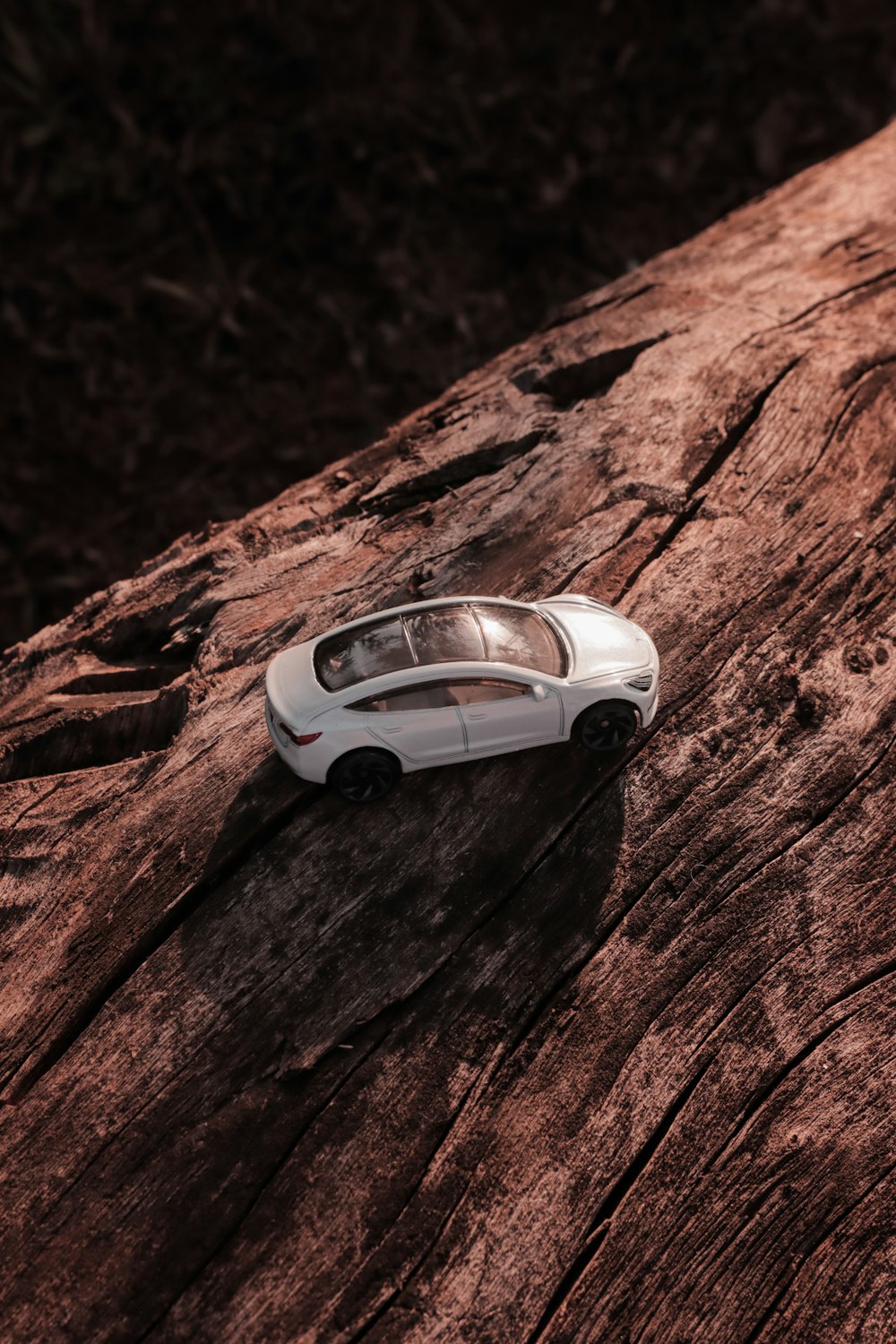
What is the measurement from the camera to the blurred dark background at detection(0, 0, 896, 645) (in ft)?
33.8

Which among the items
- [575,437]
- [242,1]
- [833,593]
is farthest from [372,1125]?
[242,1]

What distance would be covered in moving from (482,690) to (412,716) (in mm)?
347

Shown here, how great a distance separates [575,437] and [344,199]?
6.33 meters

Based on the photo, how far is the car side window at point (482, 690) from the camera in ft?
15.5

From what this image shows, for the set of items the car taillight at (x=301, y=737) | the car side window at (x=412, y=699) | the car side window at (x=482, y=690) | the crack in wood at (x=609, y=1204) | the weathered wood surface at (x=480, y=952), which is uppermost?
the car taillight at (x=301, y=737)

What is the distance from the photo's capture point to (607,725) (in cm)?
490

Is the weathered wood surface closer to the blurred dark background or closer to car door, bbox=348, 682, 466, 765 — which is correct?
car door, bbox=348, 682, 466, 765

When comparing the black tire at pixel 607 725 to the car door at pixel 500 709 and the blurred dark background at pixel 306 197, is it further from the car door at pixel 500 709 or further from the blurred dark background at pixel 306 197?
the blurred dark background at pixel 306 197

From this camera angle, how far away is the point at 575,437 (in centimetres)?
644

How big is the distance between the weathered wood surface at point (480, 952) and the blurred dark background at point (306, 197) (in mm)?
4314

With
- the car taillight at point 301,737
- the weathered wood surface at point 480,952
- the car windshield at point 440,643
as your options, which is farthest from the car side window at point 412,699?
the weathered wood surface at point 480,952

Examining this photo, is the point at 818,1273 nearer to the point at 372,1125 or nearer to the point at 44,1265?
the point at 372,1125

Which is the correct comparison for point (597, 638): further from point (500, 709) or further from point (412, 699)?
point (412, 699)

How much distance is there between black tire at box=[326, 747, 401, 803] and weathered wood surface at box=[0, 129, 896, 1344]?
132 mm
